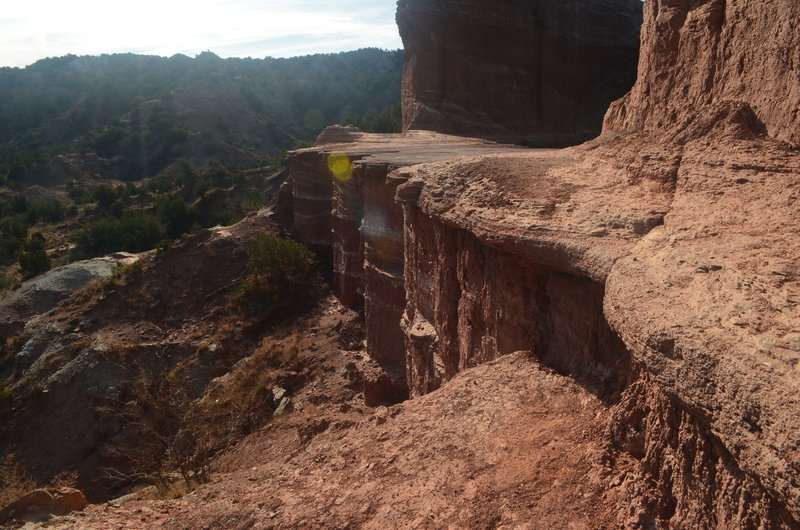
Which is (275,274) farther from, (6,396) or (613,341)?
(613,341)

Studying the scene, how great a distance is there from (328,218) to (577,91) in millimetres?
10506

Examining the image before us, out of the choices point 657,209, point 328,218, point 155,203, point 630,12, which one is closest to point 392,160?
point 328,218

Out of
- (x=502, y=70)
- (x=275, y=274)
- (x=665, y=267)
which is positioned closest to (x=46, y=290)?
(x=275, y=274)

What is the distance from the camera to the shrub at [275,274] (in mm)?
18531

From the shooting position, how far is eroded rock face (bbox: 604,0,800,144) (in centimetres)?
518

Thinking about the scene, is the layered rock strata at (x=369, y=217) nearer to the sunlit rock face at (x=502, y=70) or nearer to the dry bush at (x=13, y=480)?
the sunlit rock face at (x=502, y=70)

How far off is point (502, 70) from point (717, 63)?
54.0 ft

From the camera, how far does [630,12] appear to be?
2406cm

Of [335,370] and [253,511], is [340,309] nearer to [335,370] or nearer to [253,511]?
[335,370]

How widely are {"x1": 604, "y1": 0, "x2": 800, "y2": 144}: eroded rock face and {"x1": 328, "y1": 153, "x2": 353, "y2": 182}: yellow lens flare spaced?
896 centimetres

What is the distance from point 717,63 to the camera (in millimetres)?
6195

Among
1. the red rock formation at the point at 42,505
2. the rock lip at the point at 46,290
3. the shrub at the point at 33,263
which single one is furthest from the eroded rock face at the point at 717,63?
the shrub at the point at 33,263

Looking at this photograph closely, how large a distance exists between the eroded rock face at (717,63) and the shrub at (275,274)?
41.2ft

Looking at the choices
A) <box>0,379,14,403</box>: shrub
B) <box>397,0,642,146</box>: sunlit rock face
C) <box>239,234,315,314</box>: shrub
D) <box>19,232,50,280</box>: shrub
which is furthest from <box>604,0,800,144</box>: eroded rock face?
<box>19,232,50,280</box>: shrub
